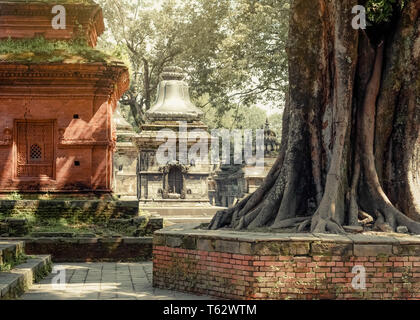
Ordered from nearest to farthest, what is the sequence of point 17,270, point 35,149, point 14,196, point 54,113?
point 17,270 → point 14,196 → point 54,113 → point 35,149

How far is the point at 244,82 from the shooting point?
36000mm

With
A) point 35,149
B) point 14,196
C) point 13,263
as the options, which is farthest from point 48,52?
point 13,263

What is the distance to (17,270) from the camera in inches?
398

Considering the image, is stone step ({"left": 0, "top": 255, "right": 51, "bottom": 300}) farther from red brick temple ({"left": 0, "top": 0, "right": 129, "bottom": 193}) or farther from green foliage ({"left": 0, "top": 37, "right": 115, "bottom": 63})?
green foliage ({"left": 0, "top": 37, "right": 115, "bottom": 63})

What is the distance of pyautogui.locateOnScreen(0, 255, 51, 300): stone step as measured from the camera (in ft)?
27.5

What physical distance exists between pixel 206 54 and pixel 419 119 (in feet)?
97.6

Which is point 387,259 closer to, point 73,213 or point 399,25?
point 399,25

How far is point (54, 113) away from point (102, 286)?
833cm

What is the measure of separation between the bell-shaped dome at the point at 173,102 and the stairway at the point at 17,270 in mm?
20262

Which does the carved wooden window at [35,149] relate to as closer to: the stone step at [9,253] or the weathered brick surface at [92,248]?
the weathered brick surface at [92,248]

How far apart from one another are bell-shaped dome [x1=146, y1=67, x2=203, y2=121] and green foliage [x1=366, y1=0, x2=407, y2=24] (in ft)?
73.4

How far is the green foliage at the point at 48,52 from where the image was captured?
17.4 m

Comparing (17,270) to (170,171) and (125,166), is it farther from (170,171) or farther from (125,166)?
(125,166)

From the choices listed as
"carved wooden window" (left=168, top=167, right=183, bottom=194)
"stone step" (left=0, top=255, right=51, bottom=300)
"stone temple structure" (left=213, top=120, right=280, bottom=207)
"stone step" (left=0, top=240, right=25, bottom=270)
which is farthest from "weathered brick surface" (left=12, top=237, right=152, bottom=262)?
"stone temple structure" (left=213, top=120, right=280, bottom=207)
